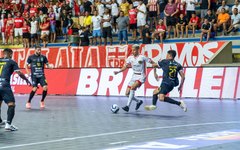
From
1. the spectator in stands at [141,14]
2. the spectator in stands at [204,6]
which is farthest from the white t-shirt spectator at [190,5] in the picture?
the spectator in stands at [141,14]

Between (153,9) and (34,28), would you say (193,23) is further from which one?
(34,28)

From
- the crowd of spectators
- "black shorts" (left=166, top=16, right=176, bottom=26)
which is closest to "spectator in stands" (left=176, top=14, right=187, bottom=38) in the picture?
the crowd of spectators

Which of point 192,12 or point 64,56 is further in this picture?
point 64,56

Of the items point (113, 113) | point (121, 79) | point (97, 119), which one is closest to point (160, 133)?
point (97, 119)

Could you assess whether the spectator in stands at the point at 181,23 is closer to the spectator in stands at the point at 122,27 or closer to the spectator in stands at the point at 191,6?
the spectator in stands at the point at 191,6

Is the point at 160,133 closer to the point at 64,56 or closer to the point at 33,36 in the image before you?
the point at 64,56

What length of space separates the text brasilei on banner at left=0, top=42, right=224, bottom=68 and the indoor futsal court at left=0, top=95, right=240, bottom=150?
23.3 ft

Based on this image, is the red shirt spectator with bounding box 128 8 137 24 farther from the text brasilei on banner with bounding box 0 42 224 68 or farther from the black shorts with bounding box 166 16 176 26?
the black shorts with bounding box 166 16 176 26

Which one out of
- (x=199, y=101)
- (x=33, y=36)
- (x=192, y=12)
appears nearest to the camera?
(x=199, y=101)

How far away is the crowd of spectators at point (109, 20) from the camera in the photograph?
97.7ft

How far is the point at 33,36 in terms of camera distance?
122 feet

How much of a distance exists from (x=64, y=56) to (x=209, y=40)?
8.73m

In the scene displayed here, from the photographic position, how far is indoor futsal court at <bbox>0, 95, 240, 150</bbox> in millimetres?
11531

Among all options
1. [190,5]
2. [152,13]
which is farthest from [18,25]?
[190,5]
